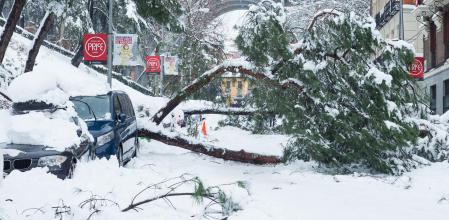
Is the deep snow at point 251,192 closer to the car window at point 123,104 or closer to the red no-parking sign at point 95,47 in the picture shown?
the car window at point 123,104

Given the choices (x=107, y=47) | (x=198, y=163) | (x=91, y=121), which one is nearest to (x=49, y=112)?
(x=91, y=121)

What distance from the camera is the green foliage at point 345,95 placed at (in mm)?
10961

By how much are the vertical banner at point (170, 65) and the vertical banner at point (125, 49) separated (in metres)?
6.20

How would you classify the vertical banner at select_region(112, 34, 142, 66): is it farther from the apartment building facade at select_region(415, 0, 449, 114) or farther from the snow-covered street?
the apartment building facade at select_region(415, 0, 449, 114)

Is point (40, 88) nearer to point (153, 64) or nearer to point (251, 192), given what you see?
point (251, 192)

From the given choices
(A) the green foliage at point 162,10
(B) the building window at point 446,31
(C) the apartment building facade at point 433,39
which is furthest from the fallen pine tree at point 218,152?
(B) the building window at point 446,31

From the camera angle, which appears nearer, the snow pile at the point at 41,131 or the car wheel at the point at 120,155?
the snow pile at the point at 41,131

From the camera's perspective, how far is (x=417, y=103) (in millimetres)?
11977

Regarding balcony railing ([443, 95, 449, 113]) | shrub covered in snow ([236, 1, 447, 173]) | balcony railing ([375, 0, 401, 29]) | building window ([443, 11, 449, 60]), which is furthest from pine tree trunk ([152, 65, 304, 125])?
balcony railing ([375, 0, 401, 29])

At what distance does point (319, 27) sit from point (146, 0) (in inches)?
257

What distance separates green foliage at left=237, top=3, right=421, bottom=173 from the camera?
10961 millimetres

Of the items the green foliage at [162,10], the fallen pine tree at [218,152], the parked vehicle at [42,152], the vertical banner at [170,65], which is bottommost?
the fallen pine tree at [218,152]

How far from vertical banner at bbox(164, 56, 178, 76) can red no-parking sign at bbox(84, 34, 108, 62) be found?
5187 millimetres

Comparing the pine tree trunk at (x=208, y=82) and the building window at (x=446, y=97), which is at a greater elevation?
the pine tree trunk at (x=208, y=82)
